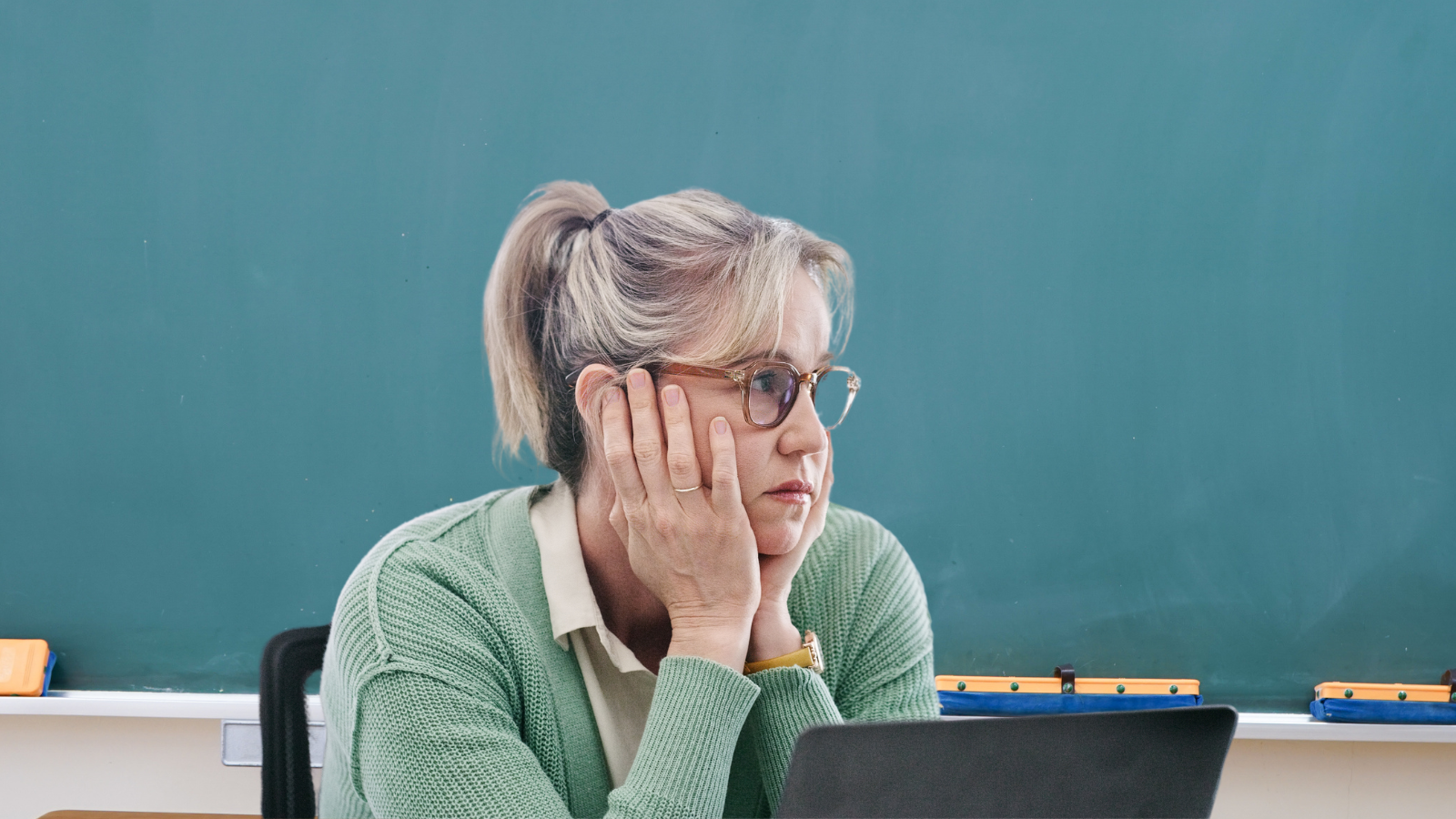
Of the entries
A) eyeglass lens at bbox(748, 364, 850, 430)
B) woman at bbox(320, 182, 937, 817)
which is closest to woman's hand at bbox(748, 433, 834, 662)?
woman at bbox(320, 182, 937, 817)

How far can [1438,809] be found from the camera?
1.66 meters

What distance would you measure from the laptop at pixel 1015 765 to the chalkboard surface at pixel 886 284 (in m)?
1.05

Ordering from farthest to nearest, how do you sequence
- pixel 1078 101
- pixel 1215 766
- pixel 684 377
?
pixel 1078 101 < pixel 684 377 < pixel 1215 766

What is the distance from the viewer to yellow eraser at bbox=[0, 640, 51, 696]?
1.67 metres

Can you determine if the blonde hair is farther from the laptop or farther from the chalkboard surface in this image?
the laptop

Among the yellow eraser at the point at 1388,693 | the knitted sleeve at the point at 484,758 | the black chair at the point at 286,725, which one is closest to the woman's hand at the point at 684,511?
the knitted sleeve at the point at 484,758

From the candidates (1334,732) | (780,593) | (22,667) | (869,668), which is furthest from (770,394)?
(22,667)

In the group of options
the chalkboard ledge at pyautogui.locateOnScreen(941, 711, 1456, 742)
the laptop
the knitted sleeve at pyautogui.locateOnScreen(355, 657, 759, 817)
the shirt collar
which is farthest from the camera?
the chalkboard ledge at pyautogui.locateOnScreen(941, 711, 1456, 742)

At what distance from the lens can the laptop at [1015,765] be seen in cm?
57

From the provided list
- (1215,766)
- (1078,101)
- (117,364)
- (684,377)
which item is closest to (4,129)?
(117,364)

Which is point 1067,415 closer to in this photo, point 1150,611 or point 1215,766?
point 1150,611

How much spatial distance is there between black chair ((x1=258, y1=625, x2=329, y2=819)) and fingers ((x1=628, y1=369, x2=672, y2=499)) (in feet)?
1.51

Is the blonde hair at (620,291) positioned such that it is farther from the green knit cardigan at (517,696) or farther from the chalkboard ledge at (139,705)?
the chalkboard ledge at (139,705)

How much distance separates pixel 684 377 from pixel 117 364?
3.82 feet
